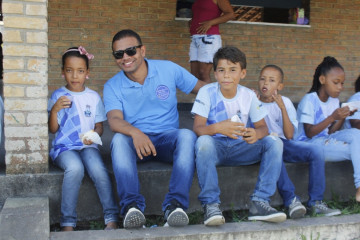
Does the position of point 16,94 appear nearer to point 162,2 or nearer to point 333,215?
point 333,215

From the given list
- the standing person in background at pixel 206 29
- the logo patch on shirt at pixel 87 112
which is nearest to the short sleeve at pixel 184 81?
the logo patch on shirt at pixel 87 112

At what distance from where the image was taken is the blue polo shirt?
12.1 ft

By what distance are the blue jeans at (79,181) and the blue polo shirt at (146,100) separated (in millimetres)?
441

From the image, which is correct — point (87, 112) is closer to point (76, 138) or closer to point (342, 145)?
point (76, 138)

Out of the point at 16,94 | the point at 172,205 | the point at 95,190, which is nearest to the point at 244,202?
the point at 172,205

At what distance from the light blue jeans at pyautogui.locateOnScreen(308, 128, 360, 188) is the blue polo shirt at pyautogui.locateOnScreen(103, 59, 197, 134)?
1.39 m

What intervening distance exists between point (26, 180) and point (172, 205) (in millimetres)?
1149

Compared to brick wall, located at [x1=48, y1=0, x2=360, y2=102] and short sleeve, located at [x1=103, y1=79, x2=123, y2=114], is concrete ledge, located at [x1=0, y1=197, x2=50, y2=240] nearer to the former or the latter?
short sleeve, located at [x1=103, y1=79, x2=123, y2=114]

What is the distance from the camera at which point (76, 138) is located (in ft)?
11.7

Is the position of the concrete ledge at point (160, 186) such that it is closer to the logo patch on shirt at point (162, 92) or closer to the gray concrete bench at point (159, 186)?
the gray concrete bench at point (159, 186)

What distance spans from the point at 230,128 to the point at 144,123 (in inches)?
30.0

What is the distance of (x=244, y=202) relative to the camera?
12.9ft

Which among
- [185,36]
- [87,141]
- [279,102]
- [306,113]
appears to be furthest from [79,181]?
[185,36]

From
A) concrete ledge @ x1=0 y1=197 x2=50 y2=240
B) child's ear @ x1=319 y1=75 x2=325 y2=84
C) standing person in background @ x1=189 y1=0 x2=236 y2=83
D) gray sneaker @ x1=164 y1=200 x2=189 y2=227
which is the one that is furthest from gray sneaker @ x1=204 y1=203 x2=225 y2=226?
standing person in background @ x1=189 y1=0 x2=236 y2=83
